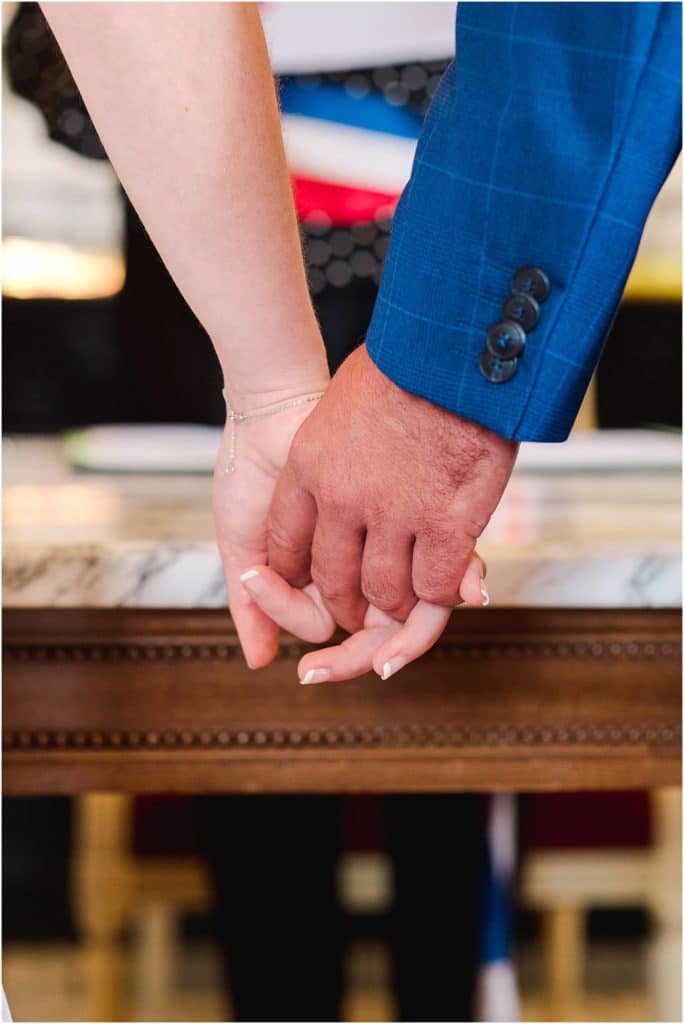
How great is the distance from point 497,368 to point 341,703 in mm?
373

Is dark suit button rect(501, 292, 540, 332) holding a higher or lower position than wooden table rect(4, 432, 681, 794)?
higher

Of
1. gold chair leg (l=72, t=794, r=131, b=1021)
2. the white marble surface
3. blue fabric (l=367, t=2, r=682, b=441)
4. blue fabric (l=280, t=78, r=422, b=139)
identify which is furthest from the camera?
blue fabric (l=280, t=78, r=422, b=139)

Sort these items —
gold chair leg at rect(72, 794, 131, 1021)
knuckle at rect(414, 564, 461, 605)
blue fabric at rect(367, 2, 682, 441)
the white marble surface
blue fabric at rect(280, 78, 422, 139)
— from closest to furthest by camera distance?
blue fabric at rect(367, 2, 682, 441)
knuckle at rect(414, 564, 461, 605)
the white marble surface
gold chair leg at rect(72, 794, 131, 1021)
blue fabric at rect(280, 78, 422, 139)

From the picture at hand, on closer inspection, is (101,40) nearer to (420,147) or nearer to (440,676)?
(420,147)

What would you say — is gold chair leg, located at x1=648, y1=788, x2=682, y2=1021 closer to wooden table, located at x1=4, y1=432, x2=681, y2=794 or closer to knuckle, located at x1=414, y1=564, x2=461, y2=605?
wooden table, located at x1=4, y1=432, x2=681, y2=794

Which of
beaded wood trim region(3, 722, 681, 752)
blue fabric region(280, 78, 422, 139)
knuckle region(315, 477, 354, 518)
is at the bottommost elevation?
beaded wood trim region(3, 722, 681, 752)

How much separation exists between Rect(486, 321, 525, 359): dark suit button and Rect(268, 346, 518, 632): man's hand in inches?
1.7

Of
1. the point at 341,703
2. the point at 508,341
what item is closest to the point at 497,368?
the point at 508,341

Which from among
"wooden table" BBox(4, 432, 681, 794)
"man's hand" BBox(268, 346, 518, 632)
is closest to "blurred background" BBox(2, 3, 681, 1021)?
"wooden table" BBox(4, 432, 681, 794)

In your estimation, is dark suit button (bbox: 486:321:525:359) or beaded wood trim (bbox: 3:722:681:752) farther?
beaded wood trim (bbox: 3:722:681:752)

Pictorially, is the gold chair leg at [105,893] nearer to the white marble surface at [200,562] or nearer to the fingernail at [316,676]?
the white marble surface at [200,562]

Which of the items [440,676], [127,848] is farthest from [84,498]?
[127,848]

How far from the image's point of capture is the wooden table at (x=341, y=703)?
0.83 m

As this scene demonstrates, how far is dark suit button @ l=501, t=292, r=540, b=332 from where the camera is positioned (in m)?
0.55
